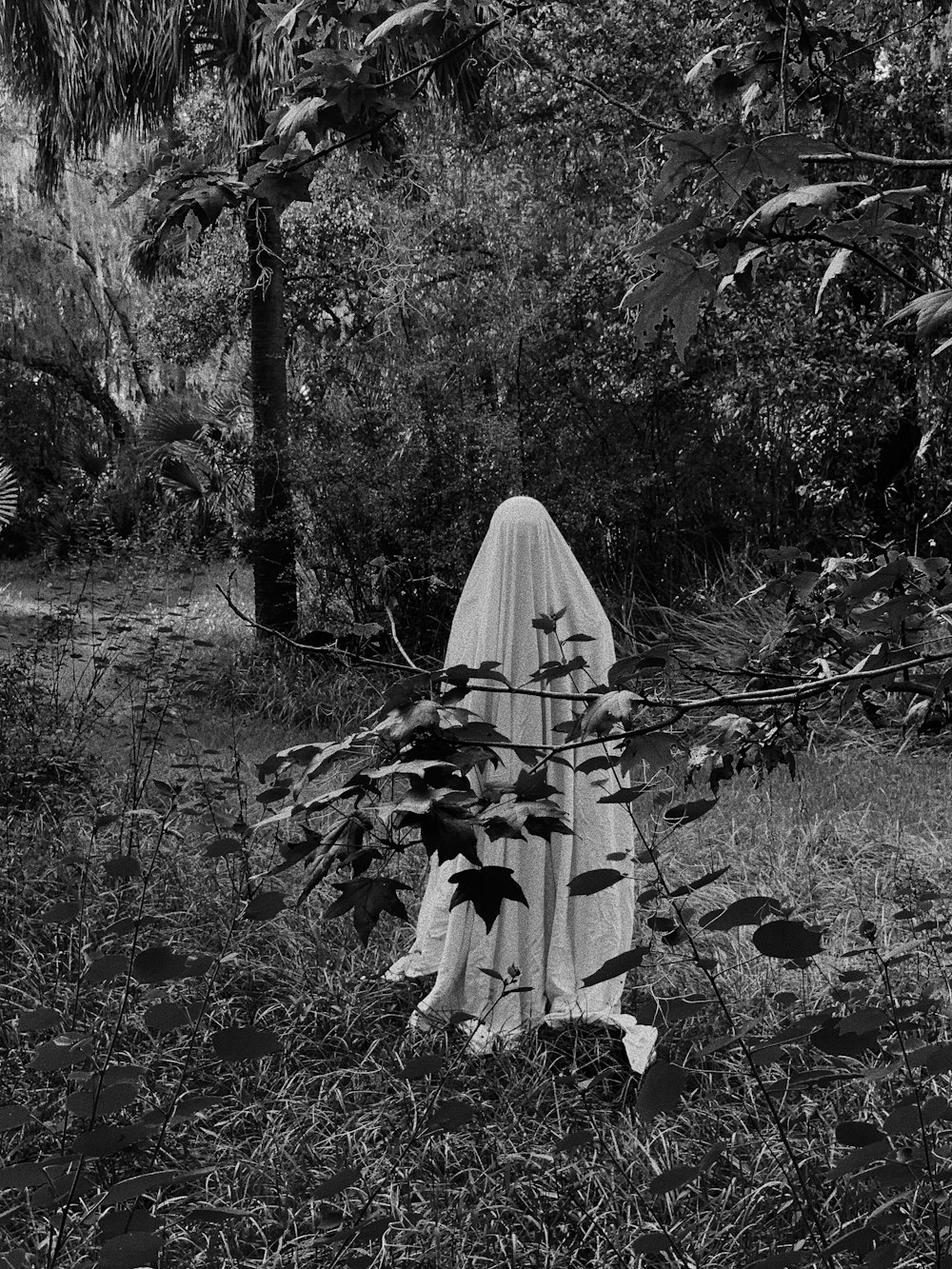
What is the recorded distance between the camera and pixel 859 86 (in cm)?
852

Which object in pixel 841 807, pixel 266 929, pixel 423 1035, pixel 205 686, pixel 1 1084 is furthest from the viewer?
pixel 205 686

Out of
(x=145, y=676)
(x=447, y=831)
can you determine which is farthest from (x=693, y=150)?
(x=145, y=676)

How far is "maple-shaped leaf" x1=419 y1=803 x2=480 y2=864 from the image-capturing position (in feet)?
4.00

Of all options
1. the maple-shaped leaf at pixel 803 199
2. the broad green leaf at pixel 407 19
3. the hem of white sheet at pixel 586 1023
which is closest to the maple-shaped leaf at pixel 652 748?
the maple-shaped leaf at pixel 803 199

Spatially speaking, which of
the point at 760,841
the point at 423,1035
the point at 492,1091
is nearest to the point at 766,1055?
the point at 492,1091

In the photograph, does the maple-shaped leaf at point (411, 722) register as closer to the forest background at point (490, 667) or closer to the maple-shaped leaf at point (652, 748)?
the forest background at point (490, 667)

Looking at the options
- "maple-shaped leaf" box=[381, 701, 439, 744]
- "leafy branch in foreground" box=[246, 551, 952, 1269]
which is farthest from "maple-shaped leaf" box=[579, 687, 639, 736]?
"maple-shaped leaf" box=[381, 701, 439, 744]

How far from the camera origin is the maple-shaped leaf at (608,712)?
1.50 meters

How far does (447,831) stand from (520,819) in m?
0.14

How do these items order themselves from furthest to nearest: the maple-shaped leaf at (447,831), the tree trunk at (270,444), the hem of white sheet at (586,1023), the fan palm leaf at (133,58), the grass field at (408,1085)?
1. the tree trunk at (270,444)
2. the fan palm leaf at (133,58)
3. the hem of white sheet at (586,1023)
4. the grass field at (408,1085)
5. the maple-shaped leaf at (447,831)

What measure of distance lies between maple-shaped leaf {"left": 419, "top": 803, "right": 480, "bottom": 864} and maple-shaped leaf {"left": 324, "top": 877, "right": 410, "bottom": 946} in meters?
0.14

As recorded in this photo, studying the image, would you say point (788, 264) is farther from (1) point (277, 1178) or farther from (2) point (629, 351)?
(1) point (277, 1178)

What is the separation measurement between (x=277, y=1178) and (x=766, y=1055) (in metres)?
1.54

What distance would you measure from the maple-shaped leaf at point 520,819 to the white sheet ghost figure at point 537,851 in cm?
223
